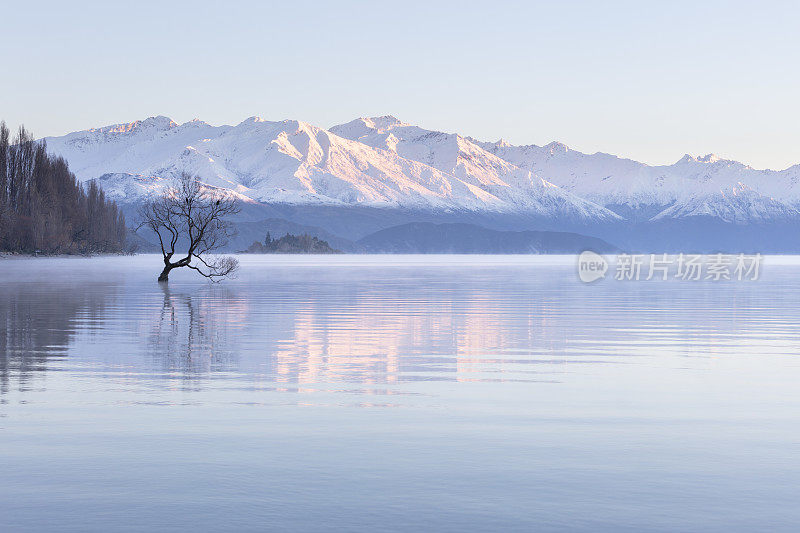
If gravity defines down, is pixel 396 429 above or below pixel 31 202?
below

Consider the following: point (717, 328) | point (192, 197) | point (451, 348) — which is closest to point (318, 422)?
point (451, 348)

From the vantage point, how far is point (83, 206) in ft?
617

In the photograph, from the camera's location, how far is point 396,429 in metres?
15.7

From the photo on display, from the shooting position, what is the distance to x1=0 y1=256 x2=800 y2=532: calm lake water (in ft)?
36.4

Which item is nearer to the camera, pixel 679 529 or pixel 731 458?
pixel 679 529

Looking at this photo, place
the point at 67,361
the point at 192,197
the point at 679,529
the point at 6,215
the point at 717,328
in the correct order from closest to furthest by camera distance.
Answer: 1. the point at 679,529
2. the point at 67,361
3. the point at 717,328
4. the point at 192,197
5. the point at 6,215

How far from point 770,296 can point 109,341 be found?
42655 millimetres

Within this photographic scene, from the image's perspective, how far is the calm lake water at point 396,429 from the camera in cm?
1110

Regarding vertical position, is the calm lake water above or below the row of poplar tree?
below

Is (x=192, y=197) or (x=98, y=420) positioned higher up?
(x=192, y=197)

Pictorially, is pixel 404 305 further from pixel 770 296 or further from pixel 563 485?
pixel 563 485

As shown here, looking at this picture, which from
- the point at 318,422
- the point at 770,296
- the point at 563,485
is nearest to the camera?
the point at 563,485

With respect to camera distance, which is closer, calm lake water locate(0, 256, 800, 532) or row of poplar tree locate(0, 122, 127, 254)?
calm lake water locate(0, 256, 800, 532)

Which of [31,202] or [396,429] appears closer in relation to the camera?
[396,429]
